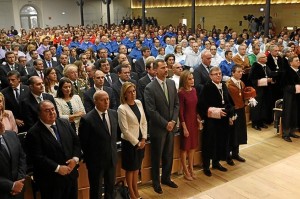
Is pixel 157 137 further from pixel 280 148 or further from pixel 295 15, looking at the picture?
pixel 295 15

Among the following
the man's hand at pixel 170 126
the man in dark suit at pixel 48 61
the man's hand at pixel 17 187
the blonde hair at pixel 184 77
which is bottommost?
the man's hand at pixel 17 187

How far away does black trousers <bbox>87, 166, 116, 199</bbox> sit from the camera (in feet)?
12.0

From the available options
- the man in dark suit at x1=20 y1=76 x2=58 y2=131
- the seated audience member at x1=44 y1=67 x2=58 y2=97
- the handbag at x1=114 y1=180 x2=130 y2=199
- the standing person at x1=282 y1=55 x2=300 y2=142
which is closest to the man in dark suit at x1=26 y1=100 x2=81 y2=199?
the handbag at x1=114 y1=180 x2=130 y2=199

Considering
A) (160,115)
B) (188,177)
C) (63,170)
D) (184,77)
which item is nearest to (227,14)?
(184,77)

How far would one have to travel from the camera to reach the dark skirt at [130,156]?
3.97 m

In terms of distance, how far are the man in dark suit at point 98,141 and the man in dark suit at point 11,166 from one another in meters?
0.68

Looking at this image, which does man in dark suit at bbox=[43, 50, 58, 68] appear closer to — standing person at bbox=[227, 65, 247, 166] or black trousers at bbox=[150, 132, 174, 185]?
black trousers at bbox=[150, 132, 174, 185]

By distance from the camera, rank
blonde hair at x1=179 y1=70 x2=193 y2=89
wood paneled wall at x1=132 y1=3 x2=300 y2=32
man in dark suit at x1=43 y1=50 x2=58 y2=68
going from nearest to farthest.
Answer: blonde hair at x1=179 y1=70 x2=193 y2=89 < man in dark suit at x1=43 y1=50 x2=58 y2=68 < wood paneled wall at x1=132 y1=3 x2=300 y2=32

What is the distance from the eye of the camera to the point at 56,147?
328 cm

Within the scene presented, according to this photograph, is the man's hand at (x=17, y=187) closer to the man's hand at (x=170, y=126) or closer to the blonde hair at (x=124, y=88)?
the blonde hair at (x=124, y=88)

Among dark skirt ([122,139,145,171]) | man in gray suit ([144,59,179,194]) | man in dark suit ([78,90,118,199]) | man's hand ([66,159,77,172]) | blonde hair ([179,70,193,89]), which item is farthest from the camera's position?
blonde hair ([179,70,193,89])

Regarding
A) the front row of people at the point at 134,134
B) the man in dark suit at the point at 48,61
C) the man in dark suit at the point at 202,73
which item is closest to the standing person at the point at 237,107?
the front row of people at the point at 134,134

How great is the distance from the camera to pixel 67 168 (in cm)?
328

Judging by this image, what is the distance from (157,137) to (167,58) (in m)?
2.06
